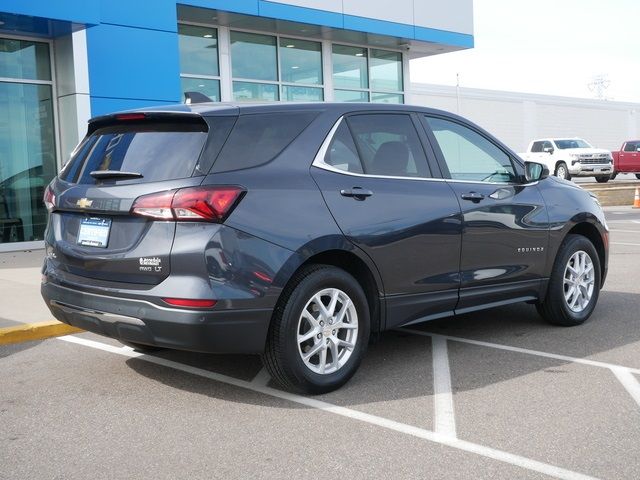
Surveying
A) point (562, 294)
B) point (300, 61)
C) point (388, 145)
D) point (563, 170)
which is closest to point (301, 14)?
point (300, 61)

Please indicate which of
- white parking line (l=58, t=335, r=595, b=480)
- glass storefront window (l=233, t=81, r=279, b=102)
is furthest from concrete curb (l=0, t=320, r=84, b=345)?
glass storefront window (l=233, t=81, r=279, b=102)

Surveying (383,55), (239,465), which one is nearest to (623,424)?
(239,465)

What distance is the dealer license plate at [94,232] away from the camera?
4.62 metres

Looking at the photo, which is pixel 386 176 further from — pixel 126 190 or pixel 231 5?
pixel 231 5

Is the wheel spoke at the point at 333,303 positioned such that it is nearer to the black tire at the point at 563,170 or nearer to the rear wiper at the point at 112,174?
the rear wiper at the point at 112,174

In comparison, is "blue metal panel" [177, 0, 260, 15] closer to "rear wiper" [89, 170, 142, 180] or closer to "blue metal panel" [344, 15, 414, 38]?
"blue metal panel" [344, 15, 414, 38]

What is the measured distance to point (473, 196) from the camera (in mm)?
5742

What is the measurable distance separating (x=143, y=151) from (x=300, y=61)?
45.9ft

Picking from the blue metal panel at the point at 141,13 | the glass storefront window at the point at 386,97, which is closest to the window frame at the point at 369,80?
the glass storefront window at the point at 386,97

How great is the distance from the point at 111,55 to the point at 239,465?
1080cm

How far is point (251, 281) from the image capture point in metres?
4.39

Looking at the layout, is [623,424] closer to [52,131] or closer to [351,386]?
[351,386]

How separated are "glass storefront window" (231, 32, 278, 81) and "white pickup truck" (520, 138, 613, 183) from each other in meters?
14.6

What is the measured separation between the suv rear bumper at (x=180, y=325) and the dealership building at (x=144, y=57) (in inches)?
259
